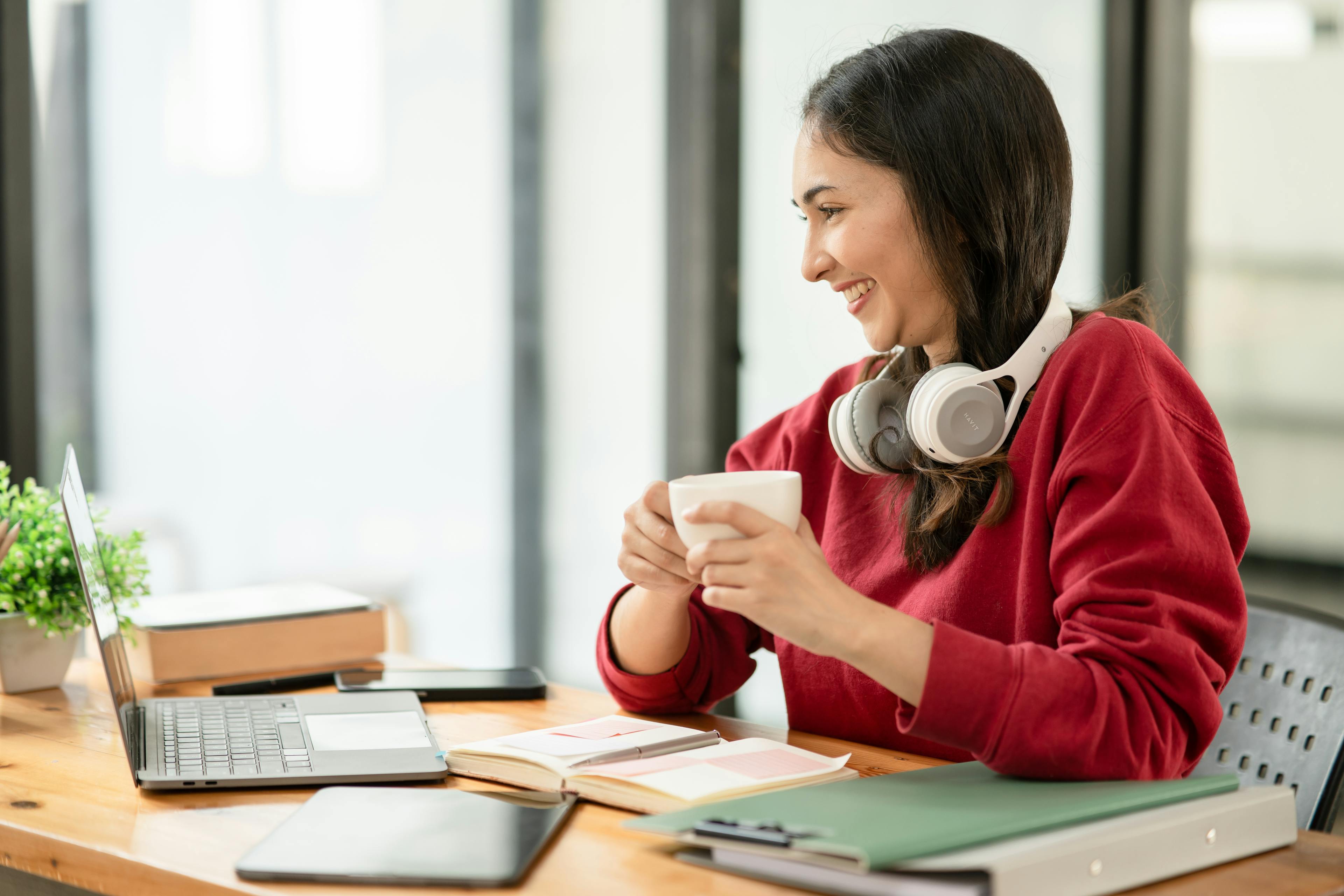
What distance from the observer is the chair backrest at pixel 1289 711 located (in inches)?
47.7

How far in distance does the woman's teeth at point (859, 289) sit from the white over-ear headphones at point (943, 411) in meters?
0.10

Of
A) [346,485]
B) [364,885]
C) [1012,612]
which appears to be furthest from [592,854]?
[346,485]

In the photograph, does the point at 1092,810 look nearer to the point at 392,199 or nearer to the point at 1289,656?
the point at 1289,656

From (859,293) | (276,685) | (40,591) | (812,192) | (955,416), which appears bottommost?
(276,685)

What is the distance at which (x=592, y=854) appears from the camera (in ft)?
2.72

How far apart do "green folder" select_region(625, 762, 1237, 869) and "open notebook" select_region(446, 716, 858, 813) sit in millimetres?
50

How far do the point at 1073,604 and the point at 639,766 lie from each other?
0.37 m

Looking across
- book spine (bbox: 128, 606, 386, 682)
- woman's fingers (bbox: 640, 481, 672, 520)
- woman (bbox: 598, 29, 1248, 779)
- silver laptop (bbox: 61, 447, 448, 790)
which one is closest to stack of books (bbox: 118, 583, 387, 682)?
book spine (bbox: 128, 606, 386, 682)

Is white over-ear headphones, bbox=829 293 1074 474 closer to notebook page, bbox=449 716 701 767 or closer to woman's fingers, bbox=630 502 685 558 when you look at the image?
woman's fingers, bbox=630 502 685 558

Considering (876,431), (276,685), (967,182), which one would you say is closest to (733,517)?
(876,431)

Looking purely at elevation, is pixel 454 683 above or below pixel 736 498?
below

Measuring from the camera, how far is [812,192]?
49.2 inches

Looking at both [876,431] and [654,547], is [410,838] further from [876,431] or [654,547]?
[876,431]

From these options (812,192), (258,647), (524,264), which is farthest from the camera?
(524,264)
